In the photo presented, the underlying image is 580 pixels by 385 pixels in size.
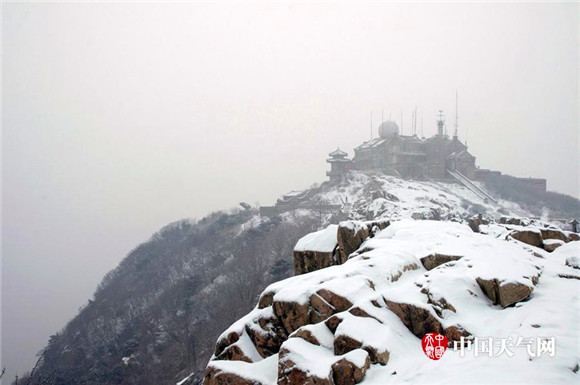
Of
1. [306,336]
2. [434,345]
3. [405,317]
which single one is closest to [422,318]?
[405,317]

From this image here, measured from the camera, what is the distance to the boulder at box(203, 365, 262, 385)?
22.3ft

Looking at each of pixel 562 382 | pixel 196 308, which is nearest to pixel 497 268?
pixel 562 382

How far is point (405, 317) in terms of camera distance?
6.99m

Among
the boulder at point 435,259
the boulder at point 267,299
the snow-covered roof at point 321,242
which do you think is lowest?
the boulder at point 267,299

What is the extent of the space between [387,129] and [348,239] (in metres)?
48.1

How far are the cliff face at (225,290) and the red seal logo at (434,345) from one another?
77cm

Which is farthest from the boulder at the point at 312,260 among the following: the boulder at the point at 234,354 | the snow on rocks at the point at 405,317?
the boulder at the point at 234,354

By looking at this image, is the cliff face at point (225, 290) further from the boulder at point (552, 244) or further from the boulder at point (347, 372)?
the boulder at point (347, 372)

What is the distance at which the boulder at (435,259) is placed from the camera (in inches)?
348

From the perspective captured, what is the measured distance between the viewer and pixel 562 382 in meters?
4.79

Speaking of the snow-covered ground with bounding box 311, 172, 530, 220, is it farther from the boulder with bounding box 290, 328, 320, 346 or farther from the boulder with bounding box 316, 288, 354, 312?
the boulder with bounding box 290, 328, 320, 346

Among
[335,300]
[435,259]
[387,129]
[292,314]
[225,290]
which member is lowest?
[225,290]

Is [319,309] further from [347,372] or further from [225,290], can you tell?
[225,290]

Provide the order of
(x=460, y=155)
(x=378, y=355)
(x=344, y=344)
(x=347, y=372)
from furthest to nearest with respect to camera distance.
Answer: (x=460, y=155), (x=344, y=344), (x=378, y=355), (x=347, y=372)
